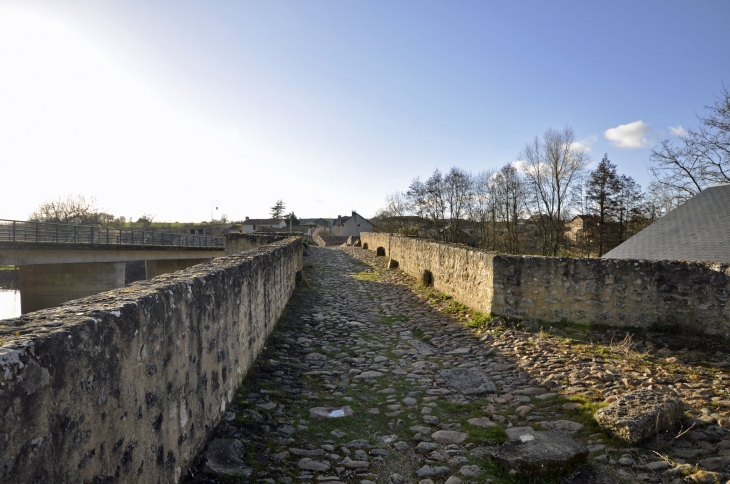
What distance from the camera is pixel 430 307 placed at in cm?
1060

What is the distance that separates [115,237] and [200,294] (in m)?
34.7

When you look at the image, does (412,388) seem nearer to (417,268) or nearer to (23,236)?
(417,268)

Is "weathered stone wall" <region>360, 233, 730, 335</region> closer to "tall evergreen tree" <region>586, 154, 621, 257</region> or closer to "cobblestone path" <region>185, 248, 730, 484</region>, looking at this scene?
"cobblestone path" <region>185, 248, 730, 484</region>

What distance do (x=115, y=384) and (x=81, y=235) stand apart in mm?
34161

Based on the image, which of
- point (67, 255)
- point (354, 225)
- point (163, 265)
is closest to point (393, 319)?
point (67, 255)

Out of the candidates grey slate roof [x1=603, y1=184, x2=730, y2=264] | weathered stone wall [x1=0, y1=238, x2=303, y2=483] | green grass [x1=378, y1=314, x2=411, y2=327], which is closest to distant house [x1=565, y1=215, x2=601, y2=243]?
grey slate roof [x1=603, y1=184, x2=730, y2=264]

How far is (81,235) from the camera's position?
3103 centimetres

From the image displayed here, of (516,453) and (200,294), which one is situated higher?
(200,294)

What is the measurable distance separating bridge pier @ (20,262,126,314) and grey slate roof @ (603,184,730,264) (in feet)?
104

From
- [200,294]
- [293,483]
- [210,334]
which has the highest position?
[200,294]

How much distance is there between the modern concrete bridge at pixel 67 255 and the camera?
85.4 ft

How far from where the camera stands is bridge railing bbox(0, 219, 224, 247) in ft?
84.1

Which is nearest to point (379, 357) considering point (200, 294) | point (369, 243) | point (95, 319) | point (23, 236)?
point (200, 294)

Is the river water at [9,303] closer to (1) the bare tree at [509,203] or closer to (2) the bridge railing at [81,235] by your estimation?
(2) the bridge railing at [81,235]
